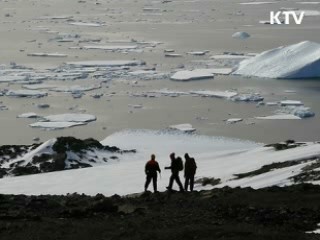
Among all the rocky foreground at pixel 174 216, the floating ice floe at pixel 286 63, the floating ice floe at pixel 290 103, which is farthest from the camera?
the floating ice floe at pixel 286 63

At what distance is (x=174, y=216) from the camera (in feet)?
28.7

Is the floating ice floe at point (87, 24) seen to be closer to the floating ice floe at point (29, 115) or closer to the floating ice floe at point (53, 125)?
the floating ice floe at point (29, 115)

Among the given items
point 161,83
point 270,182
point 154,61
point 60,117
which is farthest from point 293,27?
point 270,182

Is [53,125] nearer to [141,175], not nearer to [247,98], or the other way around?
[247,98]

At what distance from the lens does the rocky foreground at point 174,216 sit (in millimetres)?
7777

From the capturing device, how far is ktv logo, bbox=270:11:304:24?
56.2 metres

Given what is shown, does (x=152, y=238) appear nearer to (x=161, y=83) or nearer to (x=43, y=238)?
(x=43, y=238)

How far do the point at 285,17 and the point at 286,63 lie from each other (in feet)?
75.0

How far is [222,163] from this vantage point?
1616cm

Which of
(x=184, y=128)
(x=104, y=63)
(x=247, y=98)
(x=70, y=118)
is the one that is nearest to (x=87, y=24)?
(x=104, y=63)

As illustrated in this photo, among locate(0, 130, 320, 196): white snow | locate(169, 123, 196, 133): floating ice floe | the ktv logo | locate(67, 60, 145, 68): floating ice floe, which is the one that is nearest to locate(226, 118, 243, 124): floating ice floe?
locate(169, 123, 196, 133): floating ice floe

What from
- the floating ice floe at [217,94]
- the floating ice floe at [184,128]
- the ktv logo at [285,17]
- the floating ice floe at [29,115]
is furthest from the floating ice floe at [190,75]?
the ktv logo at [285,17]

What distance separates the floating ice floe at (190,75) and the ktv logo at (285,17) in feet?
67.8

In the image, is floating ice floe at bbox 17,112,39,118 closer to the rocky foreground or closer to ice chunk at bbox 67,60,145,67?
ice chunk at bbox 67,60,145,67
